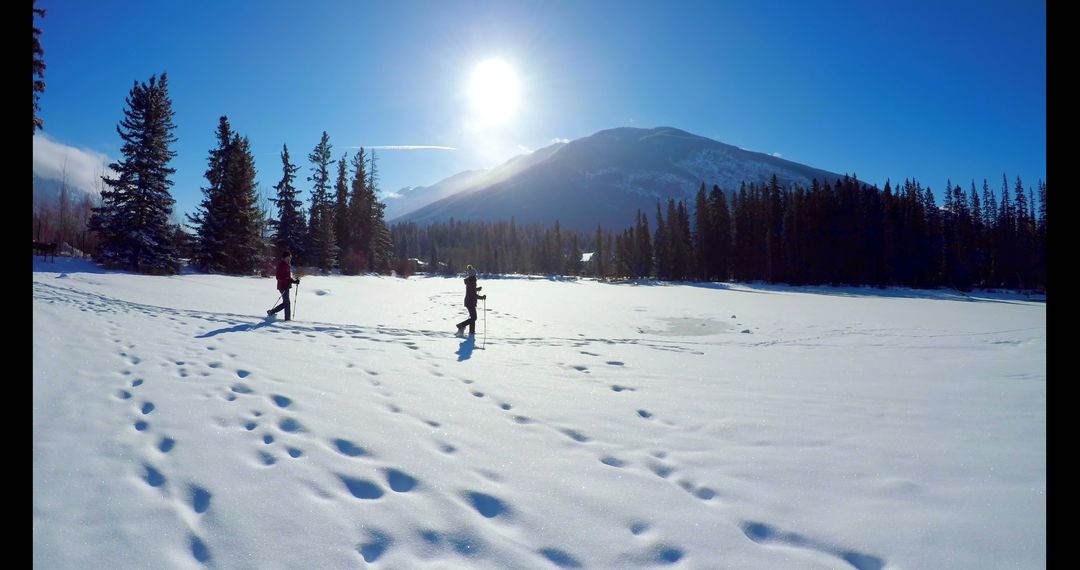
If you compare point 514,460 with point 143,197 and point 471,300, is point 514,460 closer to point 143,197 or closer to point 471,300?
point 471,300

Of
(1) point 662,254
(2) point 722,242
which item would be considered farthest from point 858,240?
(1) point 662,254

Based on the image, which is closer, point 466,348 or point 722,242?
point 466,348

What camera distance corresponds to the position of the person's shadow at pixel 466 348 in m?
7.87

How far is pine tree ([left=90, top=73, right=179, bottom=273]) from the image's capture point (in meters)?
25.2

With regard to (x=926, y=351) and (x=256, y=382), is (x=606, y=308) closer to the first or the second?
(x=926, y=351)

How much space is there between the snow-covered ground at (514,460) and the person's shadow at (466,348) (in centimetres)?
24

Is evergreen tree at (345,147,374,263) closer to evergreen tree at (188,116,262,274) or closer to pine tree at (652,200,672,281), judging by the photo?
evergreen tree at (188,116,262,274)

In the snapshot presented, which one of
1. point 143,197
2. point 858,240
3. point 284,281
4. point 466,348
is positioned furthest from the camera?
point 858,240

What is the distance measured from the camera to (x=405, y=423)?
4102 millimetres

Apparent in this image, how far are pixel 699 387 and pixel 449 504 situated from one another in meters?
4.38

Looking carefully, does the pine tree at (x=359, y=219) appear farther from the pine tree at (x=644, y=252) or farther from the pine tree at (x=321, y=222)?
the pine tree at (x=644, y=252)

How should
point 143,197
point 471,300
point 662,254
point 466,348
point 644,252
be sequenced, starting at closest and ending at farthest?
1. point 466,348
2. point 471,300
3. point 143,197
4. point 662,254
5. point 644,252

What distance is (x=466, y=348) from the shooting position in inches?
350

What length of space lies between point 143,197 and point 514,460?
3432 cm
